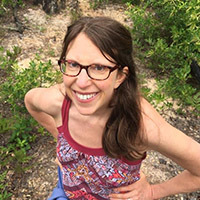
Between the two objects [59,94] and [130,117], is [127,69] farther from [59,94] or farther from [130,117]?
[59,94]

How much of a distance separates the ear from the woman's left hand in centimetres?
81

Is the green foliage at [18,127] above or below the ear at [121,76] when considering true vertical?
below

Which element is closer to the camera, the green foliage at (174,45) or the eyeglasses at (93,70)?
the eyeglasses at (93,70)

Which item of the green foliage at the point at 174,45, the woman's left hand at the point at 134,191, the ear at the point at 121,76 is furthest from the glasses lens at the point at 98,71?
the green foliage at the point at 174,45

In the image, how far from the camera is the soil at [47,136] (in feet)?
8.30

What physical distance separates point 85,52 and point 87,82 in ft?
0.48

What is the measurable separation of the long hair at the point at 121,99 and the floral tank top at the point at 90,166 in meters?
0.08

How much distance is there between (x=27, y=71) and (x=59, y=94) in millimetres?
1349

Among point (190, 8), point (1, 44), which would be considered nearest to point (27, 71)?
point (1, 44)

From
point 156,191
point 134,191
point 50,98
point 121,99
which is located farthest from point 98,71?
point 156,191

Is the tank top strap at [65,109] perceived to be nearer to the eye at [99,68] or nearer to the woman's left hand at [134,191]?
the eye at [99,68]

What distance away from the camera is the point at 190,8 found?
2.88 m

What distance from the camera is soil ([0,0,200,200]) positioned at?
99.7 inches

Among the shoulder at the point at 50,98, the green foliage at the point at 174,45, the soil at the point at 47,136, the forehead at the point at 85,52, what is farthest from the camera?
the green foliage at the point at 174,45
